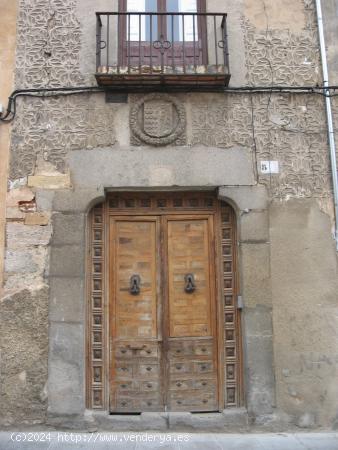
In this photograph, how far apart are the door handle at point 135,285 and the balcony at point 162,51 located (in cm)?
203

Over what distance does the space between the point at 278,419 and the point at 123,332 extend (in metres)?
1.79

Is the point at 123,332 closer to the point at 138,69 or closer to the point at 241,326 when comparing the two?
the point at 241,326

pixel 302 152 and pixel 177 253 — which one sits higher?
pixel 302 152

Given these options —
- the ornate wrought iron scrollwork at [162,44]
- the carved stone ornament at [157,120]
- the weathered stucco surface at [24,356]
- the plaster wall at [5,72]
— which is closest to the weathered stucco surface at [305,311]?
the carved stone ornament at [157,120]

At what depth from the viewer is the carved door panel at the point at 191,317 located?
559cm

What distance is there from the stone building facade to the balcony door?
228 mm

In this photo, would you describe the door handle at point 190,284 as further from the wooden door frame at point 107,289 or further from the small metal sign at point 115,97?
the small metal sign at point 115,97

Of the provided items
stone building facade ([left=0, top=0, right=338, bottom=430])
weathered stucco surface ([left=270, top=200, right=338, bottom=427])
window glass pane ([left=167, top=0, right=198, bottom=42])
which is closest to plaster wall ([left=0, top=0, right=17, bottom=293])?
stone building facade ([left=0, top=0, right=338, bottom=430])

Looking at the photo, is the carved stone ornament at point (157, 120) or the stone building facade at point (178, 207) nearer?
the stone building facade at point (178, 207)

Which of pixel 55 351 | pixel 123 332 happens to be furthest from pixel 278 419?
pixel 55 351

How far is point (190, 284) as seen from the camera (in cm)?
570

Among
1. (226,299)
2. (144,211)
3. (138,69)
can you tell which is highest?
(138,69)

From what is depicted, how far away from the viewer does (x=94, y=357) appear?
5582 mm

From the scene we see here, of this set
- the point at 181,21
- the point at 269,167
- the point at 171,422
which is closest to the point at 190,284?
the point at 171,422
